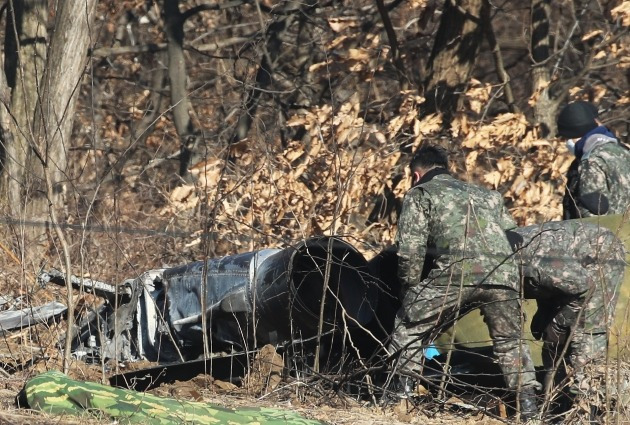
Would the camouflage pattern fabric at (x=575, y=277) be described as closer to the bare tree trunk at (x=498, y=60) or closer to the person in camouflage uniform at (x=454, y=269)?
the person in camouflage uniform at (x=454, y=269)

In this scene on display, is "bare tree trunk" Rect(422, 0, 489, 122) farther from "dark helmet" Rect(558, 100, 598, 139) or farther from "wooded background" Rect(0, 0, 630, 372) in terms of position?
"dark helmet" Rect(558, 100, 598, 139)

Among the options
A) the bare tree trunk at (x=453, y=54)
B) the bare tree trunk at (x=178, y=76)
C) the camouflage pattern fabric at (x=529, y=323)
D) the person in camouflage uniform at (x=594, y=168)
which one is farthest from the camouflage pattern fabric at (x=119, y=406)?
the bare tree trunk at (x=178, y=76)

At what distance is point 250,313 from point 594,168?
2.61 metres

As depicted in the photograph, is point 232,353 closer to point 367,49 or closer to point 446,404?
point 446,404

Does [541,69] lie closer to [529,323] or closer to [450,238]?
[529,323]

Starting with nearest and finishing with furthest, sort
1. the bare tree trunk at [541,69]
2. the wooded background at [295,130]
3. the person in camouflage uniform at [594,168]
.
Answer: the person in camouflage uniform at [594,168]
the wooded background at [295,130]
the bare tree trunk at [541,69]

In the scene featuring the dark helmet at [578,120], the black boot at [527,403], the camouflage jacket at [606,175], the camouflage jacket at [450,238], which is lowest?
the black boot at [527,403]

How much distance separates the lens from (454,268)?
6.53 metres

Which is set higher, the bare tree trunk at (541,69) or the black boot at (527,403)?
the bare tree trunk at (541,69)

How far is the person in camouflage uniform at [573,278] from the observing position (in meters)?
6.55

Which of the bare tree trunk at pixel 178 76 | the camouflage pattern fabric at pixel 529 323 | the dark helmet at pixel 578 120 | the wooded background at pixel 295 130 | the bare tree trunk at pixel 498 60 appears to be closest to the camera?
the camouflage pattern fabric at pixel 529 323

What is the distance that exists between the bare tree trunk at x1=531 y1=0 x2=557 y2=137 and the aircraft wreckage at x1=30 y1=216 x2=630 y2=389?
473cm

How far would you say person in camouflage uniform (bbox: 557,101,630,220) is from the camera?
7684 millimetres

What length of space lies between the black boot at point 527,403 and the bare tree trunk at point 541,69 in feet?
17.6
